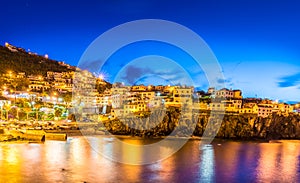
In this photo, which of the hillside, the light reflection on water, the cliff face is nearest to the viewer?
the light reflection on water

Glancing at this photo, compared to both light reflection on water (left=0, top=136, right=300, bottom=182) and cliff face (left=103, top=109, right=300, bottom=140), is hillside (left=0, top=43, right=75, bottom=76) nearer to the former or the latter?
cliff face (left=103, top=109, right=300, bottom=140)

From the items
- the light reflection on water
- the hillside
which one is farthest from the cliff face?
the hillside

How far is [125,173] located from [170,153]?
200 inches

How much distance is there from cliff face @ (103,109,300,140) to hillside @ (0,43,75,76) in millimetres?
27941

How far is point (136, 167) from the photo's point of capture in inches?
472

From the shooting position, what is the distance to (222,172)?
11.8 meters

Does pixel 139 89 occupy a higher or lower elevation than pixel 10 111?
higher

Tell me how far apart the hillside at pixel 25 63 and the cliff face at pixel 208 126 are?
1100 inches

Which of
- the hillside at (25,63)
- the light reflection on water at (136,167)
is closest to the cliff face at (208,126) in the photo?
the light reflection on water at (136,167)

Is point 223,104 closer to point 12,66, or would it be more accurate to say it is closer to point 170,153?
point 170,153

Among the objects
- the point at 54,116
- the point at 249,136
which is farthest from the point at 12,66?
the point at 249,136

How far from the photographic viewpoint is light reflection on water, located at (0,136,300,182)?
10.4m

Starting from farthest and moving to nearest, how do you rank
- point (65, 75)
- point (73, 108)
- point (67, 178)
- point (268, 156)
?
1. point (65, 75)
2. point (73, 108)
3. point (268, 156)
4. point (67, 178)

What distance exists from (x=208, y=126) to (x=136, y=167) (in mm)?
16580
